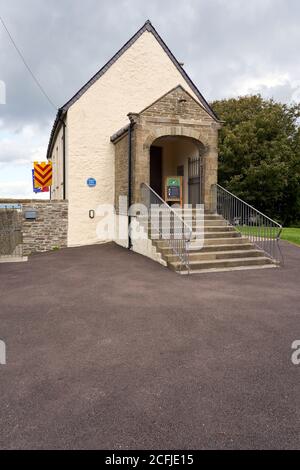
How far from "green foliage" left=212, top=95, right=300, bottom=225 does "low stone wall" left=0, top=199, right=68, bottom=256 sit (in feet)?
48.0

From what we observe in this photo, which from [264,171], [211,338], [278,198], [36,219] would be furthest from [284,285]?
[278,198]

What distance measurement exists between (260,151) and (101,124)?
14.5 metres

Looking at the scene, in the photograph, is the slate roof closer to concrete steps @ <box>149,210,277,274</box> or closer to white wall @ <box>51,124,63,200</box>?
white wall @ <box>51,124,63,200</box>

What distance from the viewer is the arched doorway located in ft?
41.5

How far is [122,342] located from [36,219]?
30.9ft

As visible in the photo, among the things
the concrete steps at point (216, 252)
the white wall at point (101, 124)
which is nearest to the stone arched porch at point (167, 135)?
the concrete steps at point (216, 252)

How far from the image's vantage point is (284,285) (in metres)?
7.69

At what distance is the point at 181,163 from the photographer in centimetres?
1427

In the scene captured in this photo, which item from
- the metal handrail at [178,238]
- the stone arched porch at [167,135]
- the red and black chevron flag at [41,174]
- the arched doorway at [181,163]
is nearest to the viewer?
the metal handrail at [178,238]

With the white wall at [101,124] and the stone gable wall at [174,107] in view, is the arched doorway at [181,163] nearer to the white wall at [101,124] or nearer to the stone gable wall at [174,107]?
the stone gable wall at [174,107]

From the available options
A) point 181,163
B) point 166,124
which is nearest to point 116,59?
point 166,124

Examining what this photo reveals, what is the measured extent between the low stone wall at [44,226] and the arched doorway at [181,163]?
4.33 meters

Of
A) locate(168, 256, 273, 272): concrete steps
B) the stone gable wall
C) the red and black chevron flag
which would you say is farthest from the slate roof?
locate(168, 256, 273, 272): concrete steps

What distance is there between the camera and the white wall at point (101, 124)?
13586mm
